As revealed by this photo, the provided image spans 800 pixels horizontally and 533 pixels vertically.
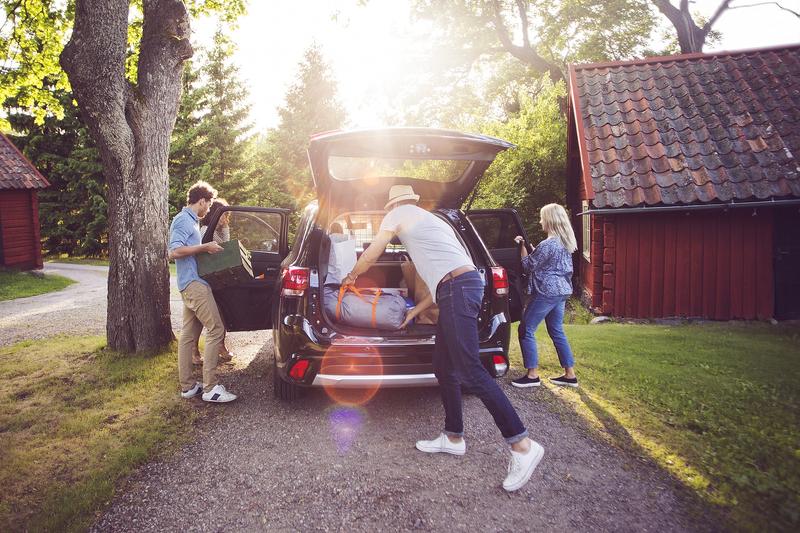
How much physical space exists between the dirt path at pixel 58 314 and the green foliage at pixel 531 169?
889 centimetres

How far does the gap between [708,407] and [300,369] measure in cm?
366

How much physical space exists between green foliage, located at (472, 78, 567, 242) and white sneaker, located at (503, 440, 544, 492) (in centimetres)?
1084

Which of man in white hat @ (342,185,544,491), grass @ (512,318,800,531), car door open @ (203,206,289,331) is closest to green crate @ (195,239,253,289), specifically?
car door open @ (203,206,289,331)

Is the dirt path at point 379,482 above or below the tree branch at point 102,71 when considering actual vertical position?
below

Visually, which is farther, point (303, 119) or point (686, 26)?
point (303, 119)

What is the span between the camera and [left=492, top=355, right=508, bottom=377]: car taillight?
3957 mm

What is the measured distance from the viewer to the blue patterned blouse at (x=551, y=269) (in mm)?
4789

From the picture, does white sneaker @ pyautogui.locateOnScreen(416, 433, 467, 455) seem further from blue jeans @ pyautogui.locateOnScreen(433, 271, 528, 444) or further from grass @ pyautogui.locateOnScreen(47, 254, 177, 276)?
grass @ pyautogui.locateOnScreen(47, 254, 177, 276)

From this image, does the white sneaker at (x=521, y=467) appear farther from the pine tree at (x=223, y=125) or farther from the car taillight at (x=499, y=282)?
the pine tree at (x=223, y=125)

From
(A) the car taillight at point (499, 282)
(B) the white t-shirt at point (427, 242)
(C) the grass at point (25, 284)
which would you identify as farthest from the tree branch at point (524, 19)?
(B) the white t-shirt at point (427, 242)

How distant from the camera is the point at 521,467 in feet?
10.1

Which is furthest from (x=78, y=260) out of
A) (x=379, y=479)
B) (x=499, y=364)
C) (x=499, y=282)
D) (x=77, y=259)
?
(x=379, y=479)

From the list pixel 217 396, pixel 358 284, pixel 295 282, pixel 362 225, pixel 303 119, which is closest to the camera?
pixel 295 282

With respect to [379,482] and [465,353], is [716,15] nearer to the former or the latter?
[465,353]
